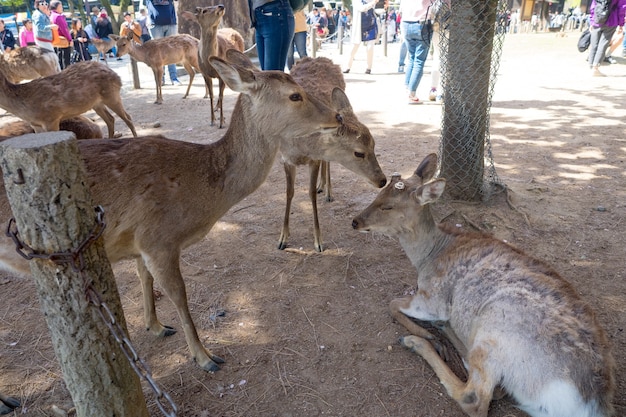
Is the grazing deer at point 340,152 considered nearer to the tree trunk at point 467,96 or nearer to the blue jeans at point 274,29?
the tree trunk at point 467,96

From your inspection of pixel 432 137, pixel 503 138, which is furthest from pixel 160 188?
pixel 503 138

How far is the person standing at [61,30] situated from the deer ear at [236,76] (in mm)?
10083

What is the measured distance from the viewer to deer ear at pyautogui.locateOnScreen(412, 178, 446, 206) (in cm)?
299

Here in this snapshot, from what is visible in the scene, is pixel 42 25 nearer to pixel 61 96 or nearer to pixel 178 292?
pixel 61 96

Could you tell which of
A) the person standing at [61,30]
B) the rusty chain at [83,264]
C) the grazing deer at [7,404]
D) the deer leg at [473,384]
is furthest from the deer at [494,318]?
the person standing at [61,30]

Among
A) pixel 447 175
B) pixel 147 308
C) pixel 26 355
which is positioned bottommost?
pixel 26 355

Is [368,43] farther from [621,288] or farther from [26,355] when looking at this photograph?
[26,355]

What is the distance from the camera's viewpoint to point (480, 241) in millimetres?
2957

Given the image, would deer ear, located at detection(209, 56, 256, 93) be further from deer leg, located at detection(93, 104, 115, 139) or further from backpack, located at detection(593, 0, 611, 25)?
backpack, located at detection(593, 0, 611, 25)

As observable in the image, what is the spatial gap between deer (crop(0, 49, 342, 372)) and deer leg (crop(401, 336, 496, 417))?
1.33m

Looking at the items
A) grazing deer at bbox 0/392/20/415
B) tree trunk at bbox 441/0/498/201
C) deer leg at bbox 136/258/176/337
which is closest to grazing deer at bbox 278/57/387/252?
tree trunk at bbox 441/0/498/201

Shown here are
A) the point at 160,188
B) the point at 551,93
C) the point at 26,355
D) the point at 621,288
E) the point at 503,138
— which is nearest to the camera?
the point at 160,188

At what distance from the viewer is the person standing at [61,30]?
11.5 m

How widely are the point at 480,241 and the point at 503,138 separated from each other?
4.14m
